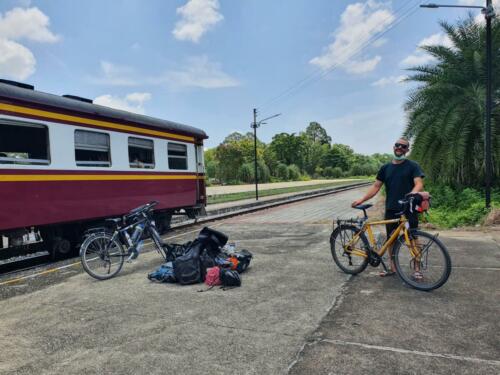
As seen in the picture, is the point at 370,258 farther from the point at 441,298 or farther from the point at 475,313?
the point at 475,313

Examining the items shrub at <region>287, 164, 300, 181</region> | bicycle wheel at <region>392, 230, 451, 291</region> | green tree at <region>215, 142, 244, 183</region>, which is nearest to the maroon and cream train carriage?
bicycle wheel at <region>392, 230, 451, 291</region>

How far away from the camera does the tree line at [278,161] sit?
58.2 meters

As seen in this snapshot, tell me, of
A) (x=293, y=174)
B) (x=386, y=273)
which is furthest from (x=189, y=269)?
(x=293, y=174)

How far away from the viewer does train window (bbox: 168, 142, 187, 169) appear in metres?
11.4

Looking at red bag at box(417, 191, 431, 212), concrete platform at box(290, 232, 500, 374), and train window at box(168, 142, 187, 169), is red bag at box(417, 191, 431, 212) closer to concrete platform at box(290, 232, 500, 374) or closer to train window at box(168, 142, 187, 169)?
concrete platform at box(290, 232, 500, 374)

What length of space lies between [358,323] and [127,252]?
4.00m

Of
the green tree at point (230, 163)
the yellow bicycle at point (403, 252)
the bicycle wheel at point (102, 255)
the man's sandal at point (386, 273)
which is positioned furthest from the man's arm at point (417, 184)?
the green tree at point (230, 163)

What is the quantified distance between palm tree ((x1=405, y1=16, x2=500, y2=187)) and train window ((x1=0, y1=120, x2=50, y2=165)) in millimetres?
11090

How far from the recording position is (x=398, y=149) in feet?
18.0

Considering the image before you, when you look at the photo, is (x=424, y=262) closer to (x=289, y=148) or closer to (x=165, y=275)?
(x=165, y=275)

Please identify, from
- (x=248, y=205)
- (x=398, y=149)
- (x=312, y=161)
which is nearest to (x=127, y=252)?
(x=398, y=149)

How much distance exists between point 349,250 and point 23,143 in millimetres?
5909

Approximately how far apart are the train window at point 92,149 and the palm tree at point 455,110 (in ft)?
32.6

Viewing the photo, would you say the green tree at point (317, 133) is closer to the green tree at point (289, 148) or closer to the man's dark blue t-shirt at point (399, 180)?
the green tree at point (289, 148)
